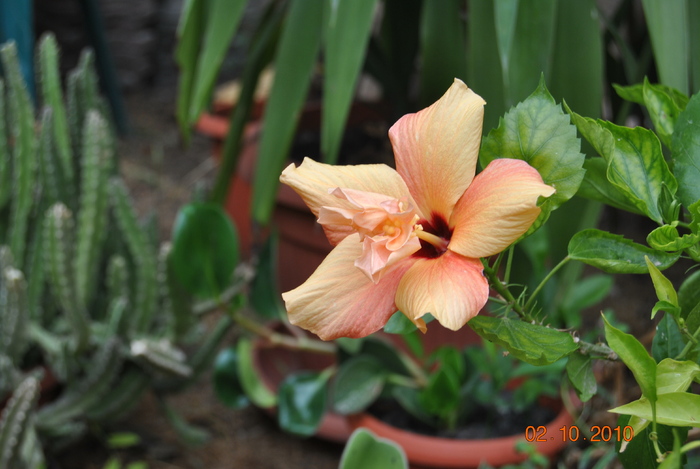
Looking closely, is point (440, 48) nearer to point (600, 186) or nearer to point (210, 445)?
point (600, 186)

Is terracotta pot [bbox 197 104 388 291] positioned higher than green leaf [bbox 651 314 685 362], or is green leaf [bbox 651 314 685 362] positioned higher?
green leaf [bbox 651 314 685 362]

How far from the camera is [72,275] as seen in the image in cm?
91

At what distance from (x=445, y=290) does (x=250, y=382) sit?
30.5 inches

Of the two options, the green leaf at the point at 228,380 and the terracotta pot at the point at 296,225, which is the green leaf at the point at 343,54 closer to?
the terracotta pot at the point at 296,225

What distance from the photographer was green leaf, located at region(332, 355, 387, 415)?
0.89m

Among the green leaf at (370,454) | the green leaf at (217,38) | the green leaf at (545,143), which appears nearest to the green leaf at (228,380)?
the green leaf at (217,38)

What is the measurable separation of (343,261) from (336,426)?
2.63 feet

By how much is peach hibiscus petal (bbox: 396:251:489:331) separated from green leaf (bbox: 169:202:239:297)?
63cm

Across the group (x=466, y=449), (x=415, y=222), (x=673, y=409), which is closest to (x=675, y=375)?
(x=673, y=409)

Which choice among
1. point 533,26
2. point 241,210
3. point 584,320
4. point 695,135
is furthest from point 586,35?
point 241,210

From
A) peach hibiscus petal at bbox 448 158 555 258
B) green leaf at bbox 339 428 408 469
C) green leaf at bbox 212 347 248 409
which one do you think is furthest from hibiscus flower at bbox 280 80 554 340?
green leaf at bbox 212 347 248 409

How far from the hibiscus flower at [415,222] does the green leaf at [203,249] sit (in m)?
0.60

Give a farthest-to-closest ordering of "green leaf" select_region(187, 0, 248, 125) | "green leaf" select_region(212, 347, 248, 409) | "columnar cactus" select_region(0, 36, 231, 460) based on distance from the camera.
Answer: "green leaf" select_region(212, 347, 248, 409) < "columnar cactus" select_region(0, 36, 231, 460) < "green leaf" select_region(187, 0, 248, 125)

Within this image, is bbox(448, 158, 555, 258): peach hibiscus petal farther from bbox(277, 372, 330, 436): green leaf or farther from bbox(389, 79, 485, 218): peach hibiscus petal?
bbox(277, 372, 330, 436): green leaf
